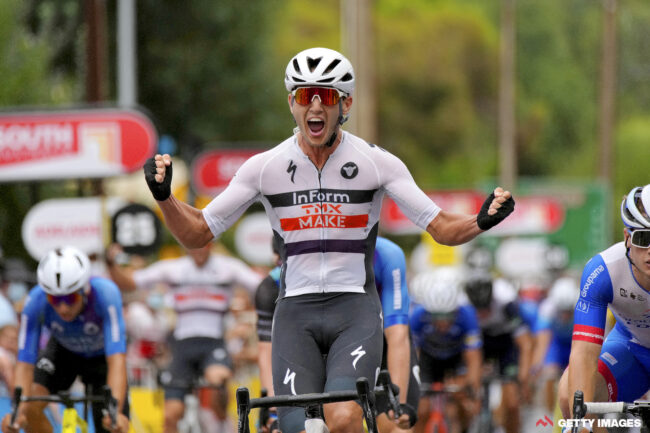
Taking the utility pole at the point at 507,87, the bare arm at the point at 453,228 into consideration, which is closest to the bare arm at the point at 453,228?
the bare arm at the point at 453,228

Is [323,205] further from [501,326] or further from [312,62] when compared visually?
[501,326]

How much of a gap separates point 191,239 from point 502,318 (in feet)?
30.2

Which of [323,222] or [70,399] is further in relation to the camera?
[70,399]

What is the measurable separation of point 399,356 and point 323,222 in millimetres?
1865

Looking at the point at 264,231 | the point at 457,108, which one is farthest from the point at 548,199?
the point at 457,108

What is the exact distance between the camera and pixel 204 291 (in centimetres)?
1361

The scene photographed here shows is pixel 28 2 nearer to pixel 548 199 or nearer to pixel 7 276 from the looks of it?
pixel 548 199

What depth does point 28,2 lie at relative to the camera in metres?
39.4

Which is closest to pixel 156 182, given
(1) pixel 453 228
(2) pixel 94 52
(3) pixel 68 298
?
(1) pixel 453 228

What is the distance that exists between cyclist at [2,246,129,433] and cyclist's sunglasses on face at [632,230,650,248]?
3.83 metres

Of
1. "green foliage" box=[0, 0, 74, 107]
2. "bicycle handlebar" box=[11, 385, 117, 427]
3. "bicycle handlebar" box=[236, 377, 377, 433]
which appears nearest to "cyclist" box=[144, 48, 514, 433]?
"bicycle handlebar" box=[236, 377, 377, 433]

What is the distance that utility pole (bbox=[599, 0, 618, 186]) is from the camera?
133 feet

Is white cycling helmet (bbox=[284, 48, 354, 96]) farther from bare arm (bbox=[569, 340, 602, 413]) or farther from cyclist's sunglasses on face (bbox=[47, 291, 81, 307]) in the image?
cyclist's sunglasses on face (bbox=[47, 291, 81, 307])

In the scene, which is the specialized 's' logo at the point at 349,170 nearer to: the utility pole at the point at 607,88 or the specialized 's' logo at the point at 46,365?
the specialized 's' logo at the point at 46,365
